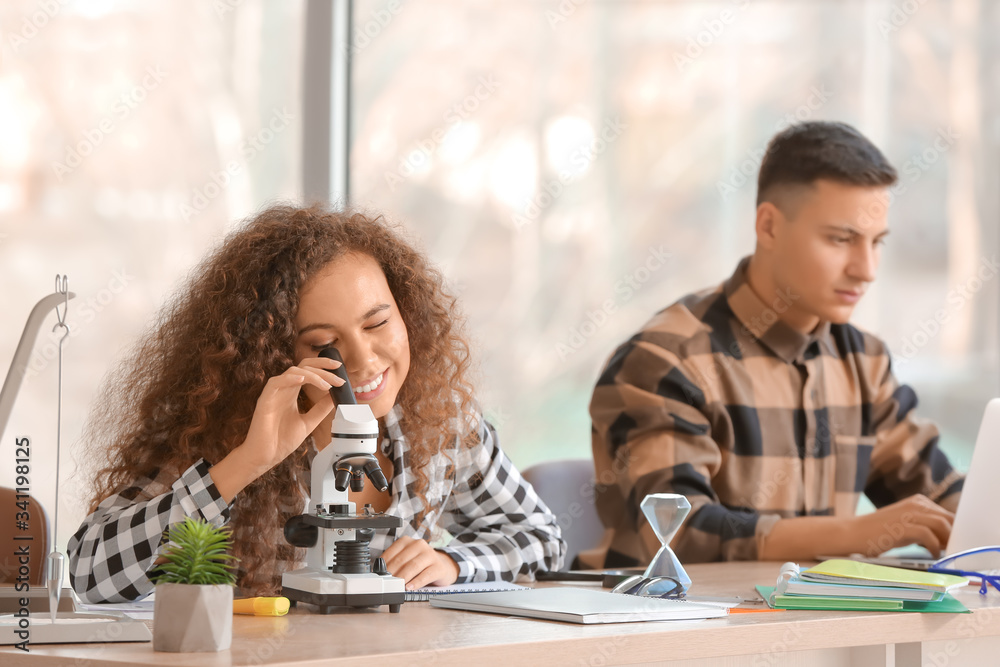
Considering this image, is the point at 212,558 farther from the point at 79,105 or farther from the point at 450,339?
the point at 79,105

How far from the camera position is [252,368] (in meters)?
1.66

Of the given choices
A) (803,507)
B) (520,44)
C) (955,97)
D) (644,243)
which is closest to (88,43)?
(520,44)

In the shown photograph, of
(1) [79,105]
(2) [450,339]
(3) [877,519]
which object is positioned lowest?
(3) [877,519]

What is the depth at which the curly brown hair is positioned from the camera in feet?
5.45

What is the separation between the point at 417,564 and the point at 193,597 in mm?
586

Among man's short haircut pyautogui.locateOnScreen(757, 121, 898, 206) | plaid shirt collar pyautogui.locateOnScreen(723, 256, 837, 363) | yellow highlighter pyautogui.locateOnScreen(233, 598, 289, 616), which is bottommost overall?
yellow highlighter pyautogui.locateOnScreen(233, 598, 289, 616)

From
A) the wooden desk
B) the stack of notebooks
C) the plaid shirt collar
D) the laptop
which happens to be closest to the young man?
the plaid shirt collar

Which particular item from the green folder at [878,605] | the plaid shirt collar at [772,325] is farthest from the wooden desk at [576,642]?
the plaid shirt collar at [772,325]

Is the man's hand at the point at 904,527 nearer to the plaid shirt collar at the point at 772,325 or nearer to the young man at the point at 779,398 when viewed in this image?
the young man at the point at 779,398

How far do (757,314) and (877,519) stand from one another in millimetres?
601

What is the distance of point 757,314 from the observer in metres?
2.60

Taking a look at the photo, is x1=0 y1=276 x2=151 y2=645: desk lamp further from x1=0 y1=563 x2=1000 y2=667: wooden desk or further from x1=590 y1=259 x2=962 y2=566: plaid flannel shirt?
x1=590 y1=259 x2=962 y2=566: plaid flannel shirt

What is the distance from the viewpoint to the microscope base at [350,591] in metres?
1.36

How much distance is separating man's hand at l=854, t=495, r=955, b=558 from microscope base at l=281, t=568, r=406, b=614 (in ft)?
3.77
